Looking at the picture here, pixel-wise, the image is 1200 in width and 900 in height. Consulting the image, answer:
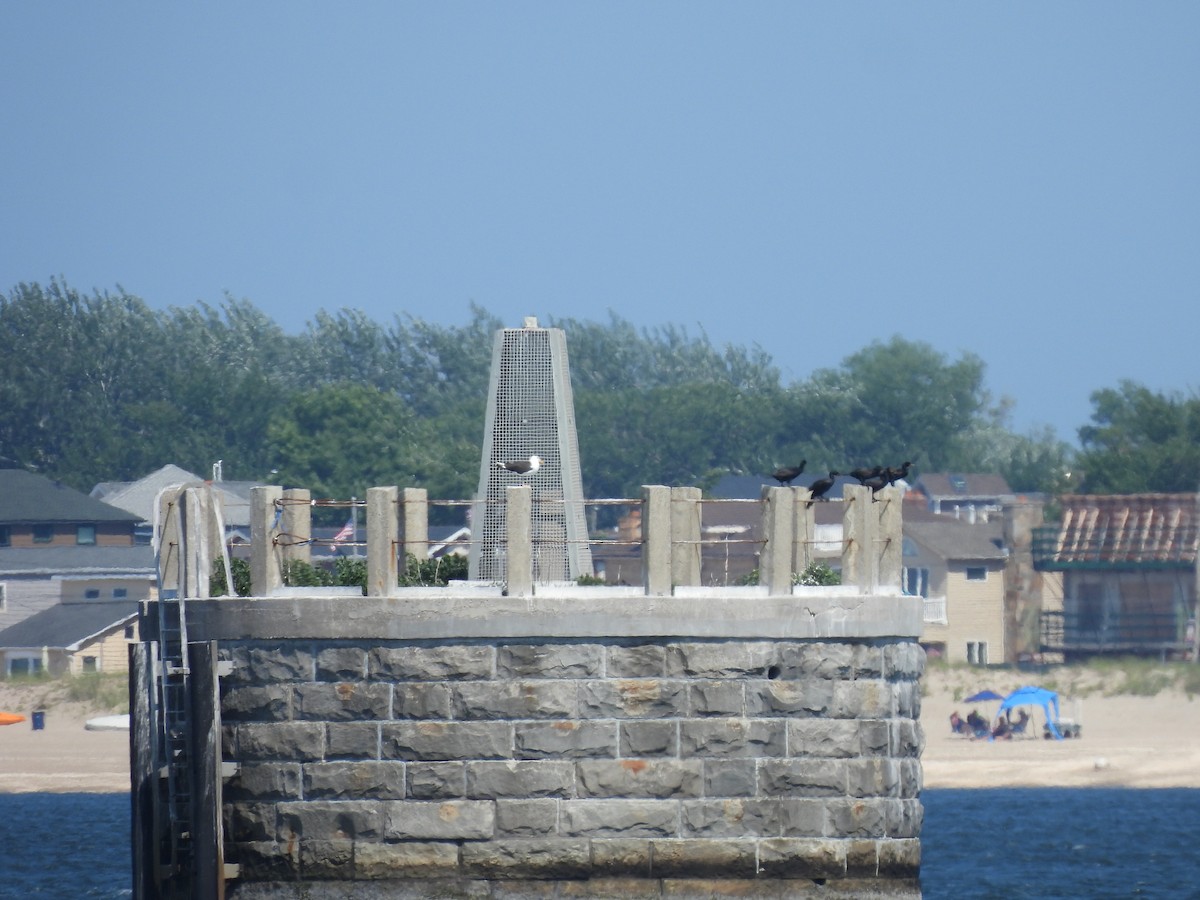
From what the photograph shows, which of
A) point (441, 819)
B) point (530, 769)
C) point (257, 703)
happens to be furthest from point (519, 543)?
point (257, 703)

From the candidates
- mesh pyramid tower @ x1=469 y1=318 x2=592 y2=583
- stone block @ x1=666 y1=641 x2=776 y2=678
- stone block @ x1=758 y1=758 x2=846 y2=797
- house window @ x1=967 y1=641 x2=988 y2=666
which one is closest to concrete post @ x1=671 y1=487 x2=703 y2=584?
stone block @ x1=666 y1=641 x2=776 y2=678

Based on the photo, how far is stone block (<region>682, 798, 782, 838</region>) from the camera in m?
17.0

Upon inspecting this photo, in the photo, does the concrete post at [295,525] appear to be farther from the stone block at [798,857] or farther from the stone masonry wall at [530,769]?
the stone block at [798,857]

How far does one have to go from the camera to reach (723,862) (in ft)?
56.0

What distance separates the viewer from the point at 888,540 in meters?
18.6

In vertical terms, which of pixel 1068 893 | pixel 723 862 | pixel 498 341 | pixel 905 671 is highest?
pixel 498 341

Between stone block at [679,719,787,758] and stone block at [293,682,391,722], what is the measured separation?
2172 mm

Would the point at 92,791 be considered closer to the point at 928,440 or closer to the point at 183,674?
the point at 183,674

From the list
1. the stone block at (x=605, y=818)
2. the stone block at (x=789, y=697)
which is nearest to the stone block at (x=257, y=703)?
the stone block at (x=605, y=818)

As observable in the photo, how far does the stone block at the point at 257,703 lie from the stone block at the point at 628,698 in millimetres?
2166

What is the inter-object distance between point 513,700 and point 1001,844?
30369 millimetres

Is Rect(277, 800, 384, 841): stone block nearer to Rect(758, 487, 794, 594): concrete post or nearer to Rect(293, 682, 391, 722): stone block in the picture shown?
Rect(293, 682, 391, 722): stone block

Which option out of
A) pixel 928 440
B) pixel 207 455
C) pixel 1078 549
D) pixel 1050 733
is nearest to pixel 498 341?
pixel 1050 733

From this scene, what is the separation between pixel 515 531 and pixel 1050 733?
48497 millimetres
